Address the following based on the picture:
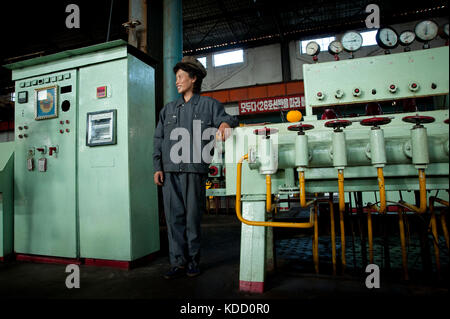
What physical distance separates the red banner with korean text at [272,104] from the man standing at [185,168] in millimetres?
6074

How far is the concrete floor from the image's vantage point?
1.35 metres

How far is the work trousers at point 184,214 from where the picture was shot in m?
1.71

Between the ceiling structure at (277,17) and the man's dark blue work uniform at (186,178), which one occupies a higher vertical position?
the ceiling structure at (277,17)

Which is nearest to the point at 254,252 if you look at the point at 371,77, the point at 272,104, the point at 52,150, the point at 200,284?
the point at 200,284

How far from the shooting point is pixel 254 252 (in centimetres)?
140

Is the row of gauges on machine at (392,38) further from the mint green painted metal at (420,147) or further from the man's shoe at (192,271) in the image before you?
the man's shoe at (192,271)

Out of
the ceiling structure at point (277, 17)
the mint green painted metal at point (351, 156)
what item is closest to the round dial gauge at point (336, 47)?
the mint green painted metal at point (351, 156)

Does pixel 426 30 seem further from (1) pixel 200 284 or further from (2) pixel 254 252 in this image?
(1) pixel 200 284

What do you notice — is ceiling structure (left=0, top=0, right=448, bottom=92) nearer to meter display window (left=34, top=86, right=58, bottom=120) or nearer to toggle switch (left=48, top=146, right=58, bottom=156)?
meter display window (left=34, top=86, right=58, bottom=120)

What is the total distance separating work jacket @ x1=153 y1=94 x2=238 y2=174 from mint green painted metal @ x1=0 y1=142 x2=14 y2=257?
1543 millimetres

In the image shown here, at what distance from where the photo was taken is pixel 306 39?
8.93m
